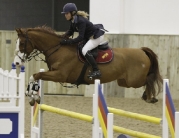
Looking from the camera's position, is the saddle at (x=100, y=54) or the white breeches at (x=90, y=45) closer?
the white breeches at (x=90, y=45)

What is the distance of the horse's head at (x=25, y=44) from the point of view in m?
8.12

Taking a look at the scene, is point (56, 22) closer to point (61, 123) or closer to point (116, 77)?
point (61, 123)

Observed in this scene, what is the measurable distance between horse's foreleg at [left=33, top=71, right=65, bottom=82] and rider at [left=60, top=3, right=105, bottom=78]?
42 centimetres

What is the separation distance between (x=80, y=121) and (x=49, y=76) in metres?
2.96

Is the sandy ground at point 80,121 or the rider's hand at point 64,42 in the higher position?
the rider's hand at point 64,42

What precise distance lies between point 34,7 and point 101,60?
12.4 metres

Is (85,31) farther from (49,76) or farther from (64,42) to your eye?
(49,76)

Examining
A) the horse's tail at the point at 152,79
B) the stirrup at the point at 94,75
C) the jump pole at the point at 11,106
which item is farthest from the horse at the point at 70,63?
the jump pole at the point at 11,106

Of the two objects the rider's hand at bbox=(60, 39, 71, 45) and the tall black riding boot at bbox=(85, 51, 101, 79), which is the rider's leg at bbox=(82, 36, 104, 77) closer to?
the tall black riding boot at bbox=(85, 51, 101, 79)

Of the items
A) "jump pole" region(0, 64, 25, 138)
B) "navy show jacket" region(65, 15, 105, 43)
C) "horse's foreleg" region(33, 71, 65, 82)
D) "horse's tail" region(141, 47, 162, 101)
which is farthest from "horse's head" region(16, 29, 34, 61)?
"horse's tail" region(141, 47, 162, 101)

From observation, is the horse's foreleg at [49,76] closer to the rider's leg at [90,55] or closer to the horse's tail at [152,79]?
the rider's leg at [90,55]

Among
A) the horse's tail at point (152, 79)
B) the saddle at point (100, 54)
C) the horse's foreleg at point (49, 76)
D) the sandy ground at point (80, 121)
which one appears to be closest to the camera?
the horse's foreleg at point (49, 76)

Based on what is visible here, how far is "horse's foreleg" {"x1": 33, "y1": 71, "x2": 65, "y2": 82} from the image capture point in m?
7.82

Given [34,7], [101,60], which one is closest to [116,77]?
[101,60]
